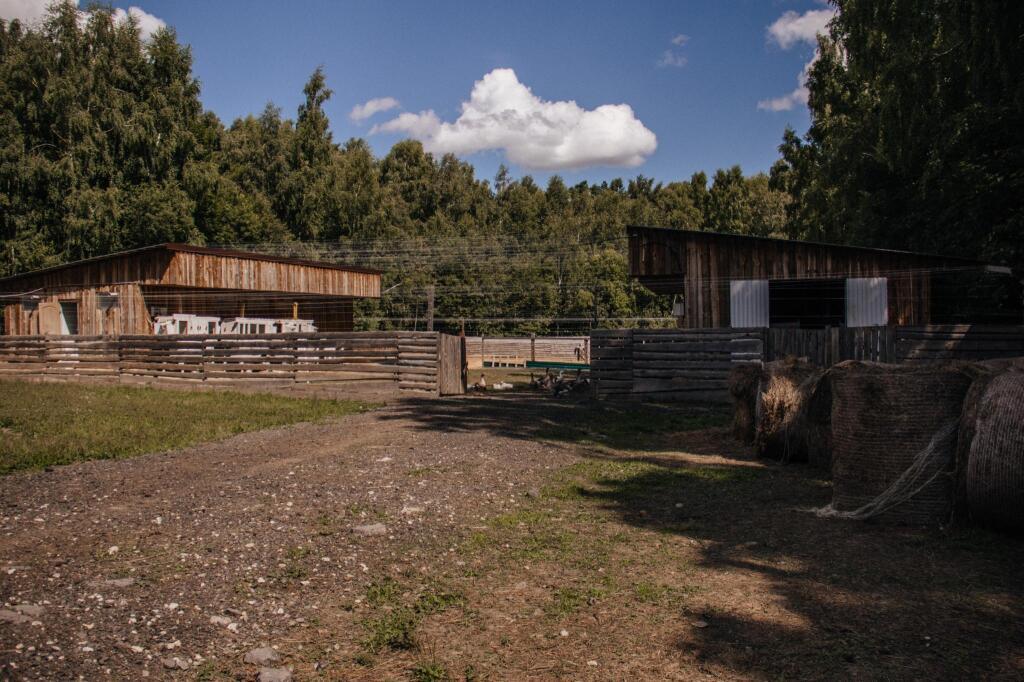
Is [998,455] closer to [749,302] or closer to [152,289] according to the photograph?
[749,302]

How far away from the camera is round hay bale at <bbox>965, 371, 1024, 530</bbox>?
206 inches

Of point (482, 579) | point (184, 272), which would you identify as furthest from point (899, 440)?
point (184, 272)

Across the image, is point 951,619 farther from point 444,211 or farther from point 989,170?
point 444,211

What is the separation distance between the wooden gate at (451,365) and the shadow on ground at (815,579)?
31.2 feet

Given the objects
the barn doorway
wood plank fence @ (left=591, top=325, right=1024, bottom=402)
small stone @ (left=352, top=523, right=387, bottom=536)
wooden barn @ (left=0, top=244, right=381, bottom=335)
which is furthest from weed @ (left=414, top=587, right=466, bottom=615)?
the barn doorway

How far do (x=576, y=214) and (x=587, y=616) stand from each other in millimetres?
80061

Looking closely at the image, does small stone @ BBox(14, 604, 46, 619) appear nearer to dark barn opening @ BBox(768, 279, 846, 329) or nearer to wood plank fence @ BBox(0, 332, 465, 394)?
wood plank fence @ BBox(0, 332, 465, 394)

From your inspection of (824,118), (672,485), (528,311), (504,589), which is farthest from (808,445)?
(528,311)

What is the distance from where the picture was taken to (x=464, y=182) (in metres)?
74.2

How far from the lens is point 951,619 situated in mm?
4102

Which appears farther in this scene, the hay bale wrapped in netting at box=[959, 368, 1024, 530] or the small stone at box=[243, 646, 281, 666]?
the hay bale wrapped in netting at box=[959, 368, 1024, 530]

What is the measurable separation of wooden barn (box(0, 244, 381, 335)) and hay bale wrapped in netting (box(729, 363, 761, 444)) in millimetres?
21489

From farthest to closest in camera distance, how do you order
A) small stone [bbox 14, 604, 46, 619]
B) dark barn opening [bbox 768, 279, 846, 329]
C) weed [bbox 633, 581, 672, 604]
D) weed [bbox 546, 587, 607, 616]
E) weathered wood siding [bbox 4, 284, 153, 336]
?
weathered wood siding [bbox 4, 284, 153, 336] < dark barn opening [bbox 768, 279, 846, 329] < weed [bbox 633, 581, 672, 604] < weed [bbox 546, 587, 607, 616] < small stone [bbox 14, 604, 46, 619]

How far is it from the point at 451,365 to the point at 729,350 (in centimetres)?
673
